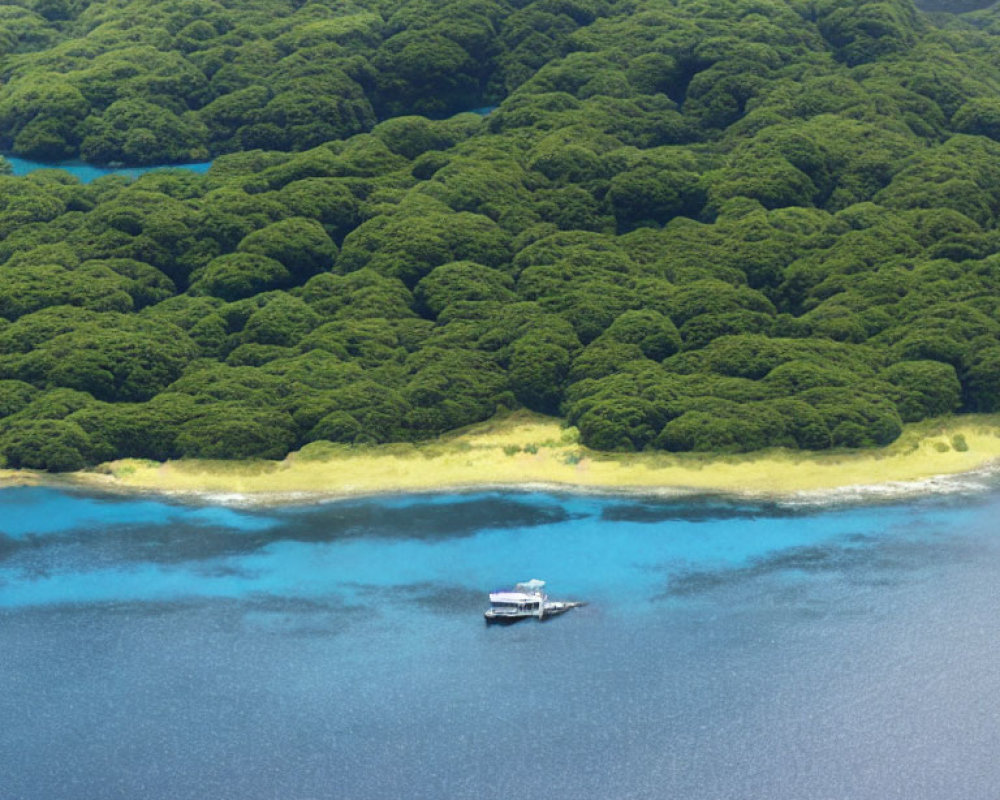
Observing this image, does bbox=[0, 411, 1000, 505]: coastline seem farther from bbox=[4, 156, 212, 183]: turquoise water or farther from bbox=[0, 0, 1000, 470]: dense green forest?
bbox=[4, 156, 212, 183]: turquoise water

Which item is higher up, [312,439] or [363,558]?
[312,439]

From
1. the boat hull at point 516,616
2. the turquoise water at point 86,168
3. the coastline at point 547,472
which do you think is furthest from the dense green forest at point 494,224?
the boat hull at point 516,616

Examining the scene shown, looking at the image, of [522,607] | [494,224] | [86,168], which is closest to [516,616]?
[522,607]

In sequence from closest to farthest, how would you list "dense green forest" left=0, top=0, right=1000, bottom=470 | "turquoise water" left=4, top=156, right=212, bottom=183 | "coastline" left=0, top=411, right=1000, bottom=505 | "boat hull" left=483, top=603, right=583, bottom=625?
"boat hull" left=483, top=603, right=583, bottom=625 < "coastline" left=0, top=411, right=1000, bottom=505 < "dense green forest" left=0, top=0, right=1000, bottom=470 < "turquoise water" left=4, top=156, right=212, bottom=183

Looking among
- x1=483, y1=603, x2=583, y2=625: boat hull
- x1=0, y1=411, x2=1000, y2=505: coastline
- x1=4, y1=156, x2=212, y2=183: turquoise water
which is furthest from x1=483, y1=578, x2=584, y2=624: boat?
x1=4, y1=156, x2=212, y2=183: turquoise water

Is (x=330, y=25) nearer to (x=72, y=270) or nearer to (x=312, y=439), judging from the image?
(x=72, y=270)

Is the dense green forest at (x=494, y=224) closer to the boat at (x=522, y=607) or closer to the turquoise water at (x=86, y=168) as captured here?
the turquoise water at (x=86, y=168)

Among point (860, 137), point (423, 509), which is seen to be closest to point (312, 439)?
point (423, 509)
